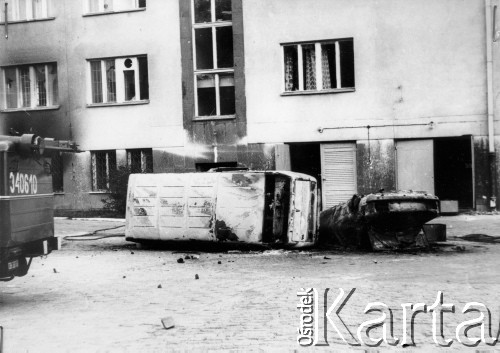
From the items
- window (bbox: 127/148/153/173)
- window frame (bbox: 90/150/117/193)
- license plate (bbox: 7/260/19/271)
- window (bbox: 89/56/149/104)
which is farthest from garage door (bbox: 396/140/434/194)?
license plate (bbox: 7/260/19/271)

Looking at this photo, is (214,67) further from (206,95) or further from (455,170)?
(455,170)

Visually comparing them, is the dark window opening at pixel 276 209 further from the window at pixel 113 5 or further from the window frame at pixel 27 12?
the window frame at pixel 27 12

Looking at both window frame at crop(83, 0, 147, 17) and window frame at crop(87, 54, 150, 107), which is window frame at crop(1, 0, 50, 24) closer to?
window frame at crop(83, 0, 147, 17)

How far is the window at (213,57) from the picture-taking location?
2188 cm

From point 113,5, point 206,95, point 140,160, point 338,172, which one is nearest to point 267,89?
point 206,95

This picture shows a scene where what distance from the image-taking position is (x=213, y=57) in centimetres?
2198

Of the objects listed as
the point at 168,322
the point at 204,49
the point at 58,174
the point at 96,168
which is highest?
the point at 204,49

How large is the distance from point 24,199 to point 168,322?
2709 mm

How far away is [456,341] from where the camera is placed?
6.01 m

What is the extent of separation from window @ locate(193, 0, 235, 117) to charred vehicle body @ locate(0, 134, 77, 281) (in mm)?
13124

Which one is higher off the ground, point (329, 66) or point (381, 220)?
point (329, 66)

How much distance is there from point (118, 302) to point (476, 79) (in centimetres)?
1446

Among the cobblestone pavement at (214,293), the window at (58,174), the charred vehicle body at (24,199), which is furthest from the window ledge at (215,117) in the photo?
the charred vehicle body at (24,199)

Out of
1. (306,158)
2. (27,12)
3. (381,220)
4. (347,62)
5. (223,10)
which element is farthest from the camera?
(27,12)
